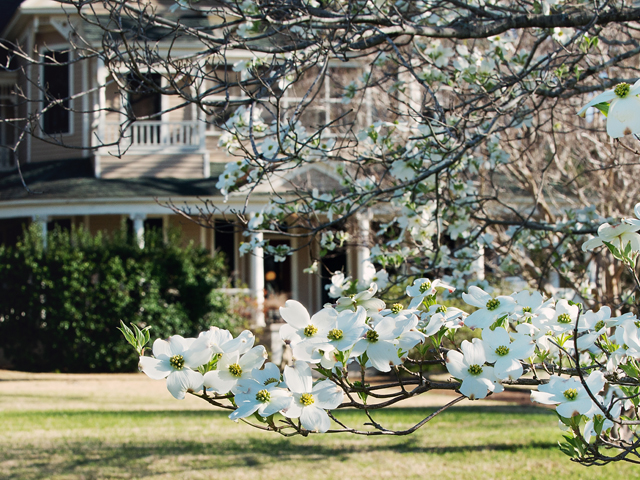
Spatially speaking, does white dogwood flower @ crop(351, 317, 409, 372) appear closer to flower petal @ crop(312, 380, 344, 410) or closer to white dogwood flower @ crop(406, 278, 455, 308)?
flower petal @ crop(312, 380, 344, 410)

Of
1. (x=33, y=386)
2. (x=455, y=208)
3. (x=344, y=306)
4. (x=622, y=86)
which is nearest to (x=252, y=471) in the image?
(x=455, y=208)

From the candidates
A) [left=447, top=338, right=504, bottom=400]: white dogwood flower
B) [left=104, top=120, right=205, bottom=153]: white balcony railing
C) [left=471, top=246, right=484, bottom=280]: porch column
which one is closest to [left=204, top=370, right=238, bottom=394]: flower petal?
[left=447, top=338, right=504, bottom=400]: white dogwood flower

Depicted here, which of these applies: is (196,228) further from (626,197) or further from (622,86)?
(622,86)

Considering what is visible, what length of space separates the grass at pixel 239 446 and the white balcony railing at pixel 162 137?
642 cm

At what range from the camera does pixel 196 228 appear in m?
16.5

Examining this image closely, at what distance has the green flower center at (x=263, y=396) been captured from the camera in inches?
61.3

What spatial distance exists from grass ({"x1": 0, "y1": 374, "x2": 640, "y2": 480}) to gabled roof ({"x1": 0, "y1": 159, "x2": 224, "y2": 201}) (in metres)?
5.01

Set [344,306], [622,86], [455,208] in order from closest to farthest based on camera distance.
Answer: [622,86], [344,306], [455,208]

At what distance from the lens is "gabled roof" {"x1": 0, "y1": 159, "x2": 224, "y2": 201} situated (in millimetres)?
13852

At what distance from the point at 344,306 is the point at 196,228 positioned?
14884 mm

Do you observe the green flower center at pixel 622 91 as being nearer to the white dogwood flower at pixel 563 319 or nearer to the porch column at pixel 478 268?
the white dogwood flower at pixel 563 319

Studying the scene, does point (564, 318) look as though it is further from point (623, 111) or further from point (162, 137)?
point (162, 137)

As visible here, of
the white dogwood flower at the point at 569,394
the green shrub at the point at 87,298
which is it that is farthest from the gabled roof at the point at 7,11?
the white dogwood flower at the point at 569,394

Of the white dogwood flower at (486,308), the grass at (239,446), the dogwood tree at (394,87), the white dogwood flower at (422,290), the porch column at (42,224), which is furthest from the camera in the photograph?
the porch column at (42,224)
